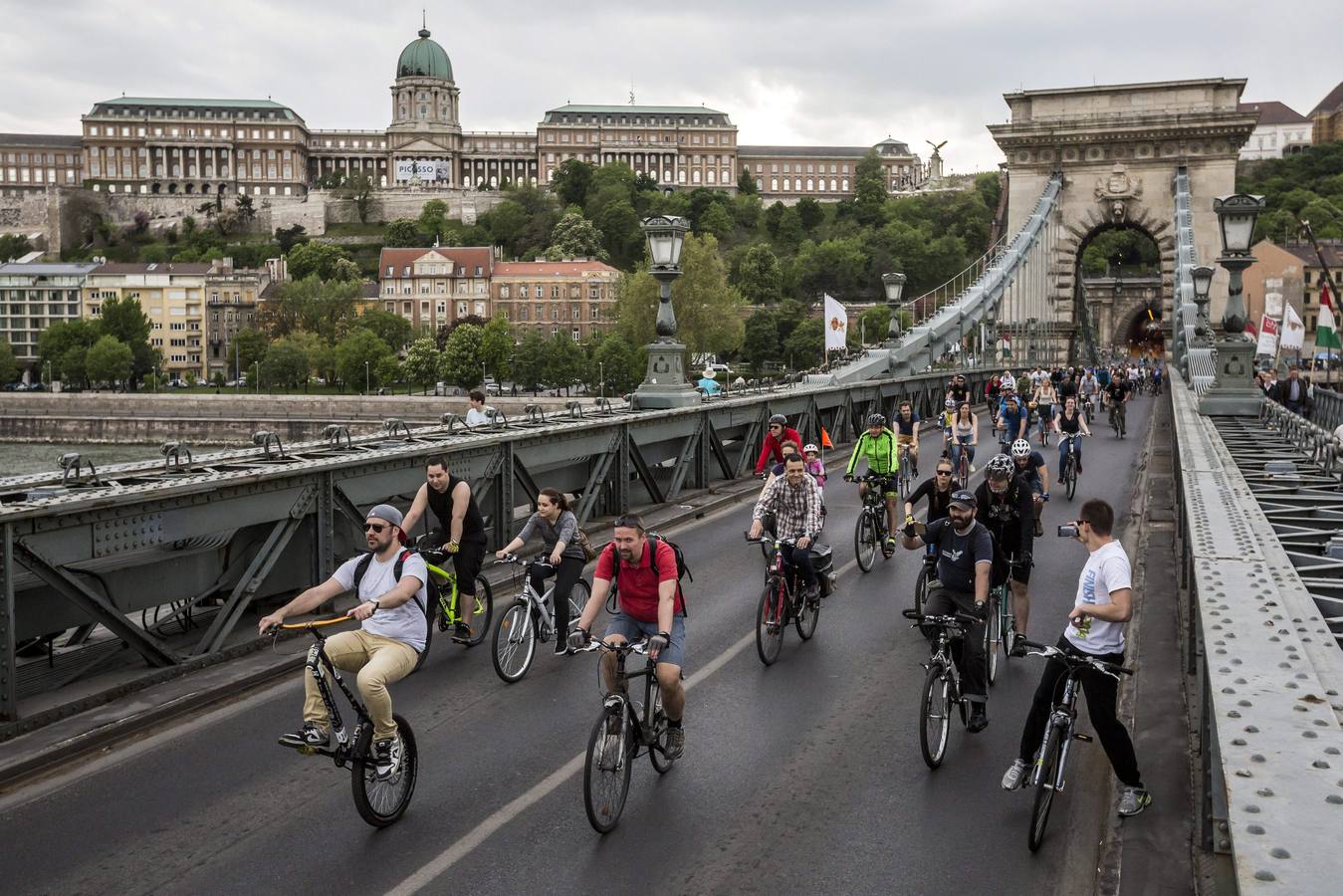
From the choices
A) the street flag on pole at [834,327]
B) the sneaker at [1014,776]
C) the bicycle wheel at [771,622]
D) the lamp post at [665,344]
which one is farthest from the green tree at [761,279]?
the sneaker at [1014,776]

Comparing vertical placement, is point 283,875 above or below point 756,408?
below

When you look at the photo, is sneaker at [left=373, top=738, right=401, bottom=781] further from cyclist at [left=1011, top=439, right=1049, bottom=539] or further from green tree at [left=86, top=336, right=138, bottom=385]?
green tree at [left=86, top=336, right=138, bottom=385]

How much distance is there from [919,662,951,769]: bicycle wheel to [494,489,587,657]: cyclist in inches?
140

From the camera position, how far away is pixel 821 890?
21.8 feet

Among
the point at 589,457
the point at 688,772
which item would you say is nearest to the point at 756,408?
the point at 589,457

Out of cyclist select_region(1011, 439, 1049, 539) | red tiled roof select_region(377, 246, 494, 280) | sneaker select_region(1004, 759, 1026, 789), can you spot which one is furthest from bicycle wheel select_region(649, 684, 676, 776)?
red tiled roof select_region(377, 246, 494, 280)

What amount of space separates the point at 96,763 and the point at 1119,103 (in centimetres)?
5181

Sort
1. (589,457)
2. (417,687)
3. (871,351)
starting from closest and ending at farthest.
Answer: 1. (417,687)
2. (589,457)
3. (871,351)

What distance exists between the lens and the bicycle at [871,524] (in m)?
15.4

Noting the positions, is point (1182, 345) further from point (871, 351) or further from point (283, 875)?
point (283, 875)

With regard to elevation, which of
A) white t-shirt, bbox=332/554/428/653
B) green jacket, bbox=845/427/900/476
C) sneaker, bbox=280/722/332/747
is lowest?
sneaker, bbox=280/722/332/747

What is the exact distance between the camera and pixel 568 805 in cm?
783

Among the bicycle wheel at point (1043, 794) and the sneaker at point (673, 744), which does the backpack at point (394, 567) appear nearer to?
the sneaker at point (673, 744)

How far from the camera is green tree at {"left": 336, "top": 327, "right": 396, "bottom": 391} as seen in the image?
119000mm
